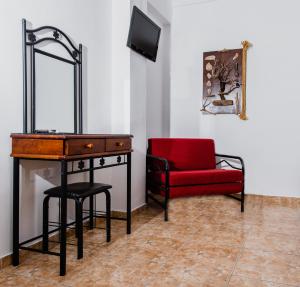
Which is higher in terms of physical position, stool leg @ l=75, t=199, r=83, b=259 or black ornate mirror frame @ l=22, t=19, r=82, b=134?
black ornate mirror frame @ l=22, t=19, r=82, b=134

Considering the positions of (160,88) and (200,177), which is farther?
(160,88)

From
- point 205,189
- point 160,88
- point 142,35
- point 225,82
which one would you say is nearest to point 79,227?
point 205,189

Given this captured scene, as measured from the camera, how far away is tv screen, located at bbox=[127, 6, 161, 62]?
127 inches

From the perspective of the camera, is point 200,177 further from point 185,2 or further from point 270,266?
point 185,2

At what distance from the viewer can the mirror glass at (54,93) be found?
237 centimetres

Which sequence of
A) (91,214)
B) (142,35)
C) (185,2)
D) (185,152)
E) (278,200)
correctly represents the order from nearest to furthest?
(91,214)
(142,35)
(185,152)
(278,200)
(185,2)

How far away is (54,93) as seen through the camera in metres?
2.54

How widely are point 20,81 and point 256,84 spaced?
3.15 meters

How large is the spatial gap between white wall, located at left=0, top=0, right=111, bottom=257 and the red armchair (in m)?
0.89

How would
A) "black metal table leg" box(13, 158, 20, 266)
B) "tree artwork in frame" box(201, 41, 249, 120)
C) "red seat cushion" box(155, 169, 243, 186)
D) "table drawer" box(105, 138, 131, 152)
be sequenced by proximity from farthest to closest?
"tree artwork in frame" box(201, 41, 249, 120)
"red seat cushion" box(155, 169, 243, 186)
"table drawer" box(105, 138, 131, 152)
"black metal table leg" box(13, 158, 20, 266)

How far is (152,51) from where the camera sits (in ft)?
12.2

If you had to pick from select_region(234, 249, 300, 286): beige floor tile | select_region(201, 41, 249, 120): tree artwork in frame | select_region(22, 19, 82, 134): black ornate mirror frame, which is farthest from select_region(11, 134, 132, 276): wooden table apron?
select_region(201, 41, 249, 120): tree artwork in frame

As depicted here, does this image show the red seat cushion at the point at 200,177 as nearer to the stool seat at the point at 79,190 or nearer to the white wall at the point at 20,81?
the white wall at the point at 20,81

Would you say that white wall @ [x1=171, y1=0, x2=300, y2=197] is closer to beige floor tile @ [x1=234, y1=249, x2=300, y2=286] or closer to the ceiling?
the ceiling
